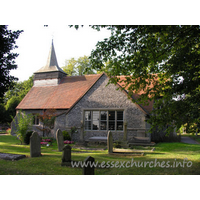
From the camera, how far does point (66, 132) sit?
62.8 feet

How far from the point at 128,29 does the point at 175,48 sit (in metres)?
2.56

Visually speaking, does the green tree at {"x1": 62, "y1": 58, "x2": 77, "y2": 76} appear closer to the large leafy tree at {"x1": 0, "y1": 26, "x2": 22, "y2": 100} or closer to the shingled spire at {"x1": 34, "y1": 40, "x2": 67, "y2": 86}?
the shingled spire at {"x1": 34, "y1": 40, "x2": 67, "y2": 86}

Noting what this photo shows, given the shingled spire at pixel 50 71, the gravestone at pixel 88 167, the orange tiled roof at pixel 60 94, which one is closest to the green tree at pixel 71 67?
the shingled spire at pixel 50 71

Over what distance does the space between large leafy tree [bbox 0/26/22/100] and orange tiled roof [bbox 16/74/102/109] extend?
8456mm

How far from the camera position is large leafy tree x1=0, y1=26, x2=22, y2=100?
14.7 m

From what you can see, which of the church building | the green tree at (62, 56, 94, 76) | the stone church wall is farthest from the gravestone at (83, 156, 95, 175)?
the green tree at (62, 56, 94, 76)

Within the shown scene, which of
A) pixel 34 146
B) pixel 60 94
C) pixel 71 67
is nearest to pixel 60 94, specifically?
pixel 60 94

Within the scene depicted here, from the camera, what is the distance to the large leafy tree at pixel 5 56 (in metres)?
14.7

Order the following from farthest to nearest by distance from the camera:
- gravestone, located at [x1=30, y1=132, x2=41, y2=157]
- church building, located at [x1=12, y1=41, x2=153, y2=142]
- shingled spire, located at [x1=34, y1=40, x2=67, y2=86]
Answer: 1. shingled spire, located at [x1=34, y1=40, x2=67, y2=86]
2. church building, located at [x1=12, y1=41, x2=153, y2=142]
3. gravestone, located at [x1=30, y1=132, x2=41, y2=157]

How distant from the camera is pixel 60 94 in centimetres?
2580

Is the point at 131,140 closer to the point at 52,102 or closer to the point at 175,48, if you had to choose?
the point at 175,48

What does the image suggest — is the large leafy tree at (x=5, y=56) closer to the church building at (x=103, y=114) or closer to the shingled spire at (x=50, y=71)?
the church building at (x=103, y=114)

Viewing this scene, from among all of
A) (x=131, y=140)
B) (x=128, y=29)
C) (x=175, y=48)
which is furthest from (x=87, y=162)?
(x=131, y=140)

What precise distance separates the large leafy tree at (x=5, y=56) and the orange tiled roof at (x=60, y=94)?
27.7ft
